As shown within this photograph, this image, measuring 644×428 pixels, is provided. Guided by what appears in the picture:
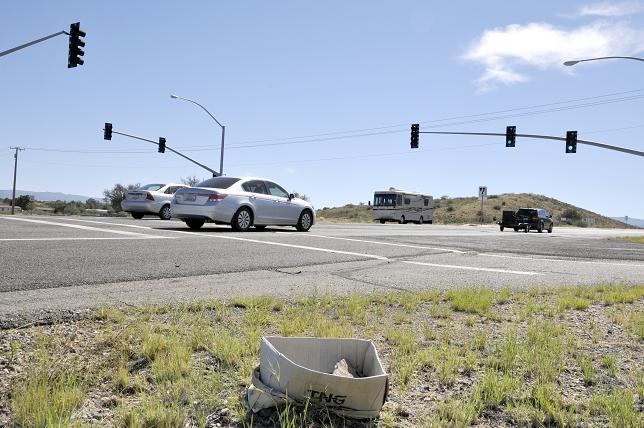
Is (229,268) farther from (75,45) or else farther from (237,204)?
(75,45)

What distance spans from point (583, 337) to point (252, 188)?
11790 mm

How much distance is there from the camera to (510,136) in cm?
3628

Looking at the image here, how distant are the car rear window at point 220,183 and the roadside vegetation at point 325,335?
9885mm

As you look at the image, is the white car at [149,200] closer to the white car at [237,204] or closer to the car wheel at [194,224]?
the car wheel at [194,224]

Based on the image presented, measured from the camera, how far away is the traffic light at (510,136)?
119 feet

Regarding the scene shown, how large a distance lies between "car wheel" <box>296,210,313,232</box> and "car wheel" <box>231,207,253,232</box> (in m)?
2.03

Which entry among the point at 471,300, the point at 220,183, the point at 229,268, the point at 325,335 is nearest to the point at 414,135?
the point at 220,183

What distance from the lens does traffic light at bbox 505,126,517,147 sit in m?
36.1

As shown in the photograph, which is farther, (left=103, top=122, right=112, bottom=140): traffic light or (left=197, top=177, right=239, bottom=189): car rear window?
(left=103, top=122, right=112, bottom=140): traffic light

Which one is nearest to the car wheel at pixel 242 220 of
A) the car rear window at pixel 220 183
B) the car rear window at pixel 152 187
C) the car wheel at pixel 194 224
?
the car rear window at pixel 220 183

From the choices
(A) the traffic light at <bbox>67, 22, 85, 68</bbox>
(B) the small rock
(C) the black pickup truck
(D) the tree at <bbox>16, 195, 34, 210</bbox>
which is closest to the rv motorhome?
(C) the black pickup truck

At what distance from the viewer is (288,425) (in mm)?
2363

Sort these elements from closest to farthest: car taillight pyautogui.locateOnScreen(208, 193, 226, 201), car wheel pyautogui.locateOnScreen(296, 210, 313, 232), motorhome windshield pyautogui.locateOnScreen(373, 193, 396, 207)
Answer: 1. car taillight pyautogui.locateOnScreen(208, 193, 226, 201)
2. car wheel pyautogui.locateOnScreen(296, 210, 313, 232)
3. motorhome windshield pyautogui.locateOnScreen(373, 193, 396, 207)

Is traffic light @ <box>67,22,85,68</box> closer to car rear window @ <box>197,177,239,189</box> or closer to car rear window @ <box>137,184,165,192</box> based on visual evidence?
car rear window @ <box>137,184,165,192</box>
